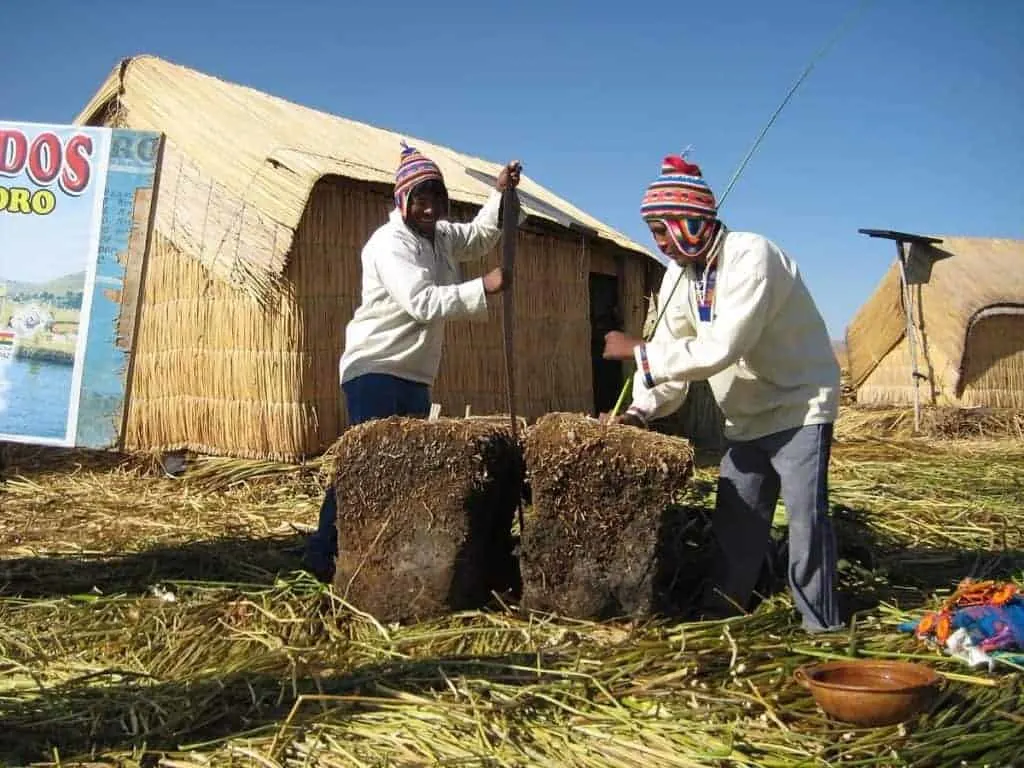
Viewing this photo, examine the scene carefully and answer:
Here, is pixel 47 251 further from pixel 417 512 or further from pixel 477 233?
pixel 417 512

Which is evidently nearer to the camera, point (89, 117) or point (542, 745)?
point (542, 745)

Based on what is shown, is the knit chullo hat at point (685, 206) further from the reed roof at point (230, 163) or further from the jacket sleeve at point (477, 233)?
the reed roof at point (230, 163)

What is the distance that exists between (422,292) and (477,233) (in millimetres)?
673

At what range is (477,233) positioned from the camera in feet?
14.1

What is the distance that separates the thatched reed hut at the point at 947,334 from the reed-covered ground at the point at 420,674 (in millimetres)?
7645

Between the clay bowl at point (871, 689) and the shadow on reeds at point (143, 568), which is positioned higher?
the shadow on reeds at point (143, 568)

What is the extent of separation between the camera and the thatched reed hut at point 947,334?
39.2 ft

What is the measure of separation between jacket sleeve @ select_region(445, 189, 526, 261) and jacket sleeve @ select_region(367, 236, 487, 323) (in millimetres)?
465

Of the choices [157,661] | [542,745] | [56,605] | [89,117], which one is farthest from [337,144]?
[542,745]

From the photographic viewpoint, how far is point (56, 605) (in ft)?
12.4

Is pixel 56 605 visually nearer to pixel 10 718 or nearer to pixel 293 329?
pixel 10 718

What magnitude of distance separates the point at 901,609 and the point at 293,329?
4.79 metres

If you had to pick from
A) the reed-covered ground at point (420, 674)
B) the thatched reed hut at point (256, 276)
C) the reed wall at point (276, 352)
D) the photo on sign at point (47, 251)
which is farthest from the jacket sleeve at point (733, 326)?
the reed wall at point (276, 352)

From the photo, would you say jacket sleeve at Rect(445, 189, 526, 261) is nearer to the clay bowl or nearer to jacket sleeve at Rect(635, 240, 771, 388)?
jacket sleeve at Rect(635, 240, 771, 388)
